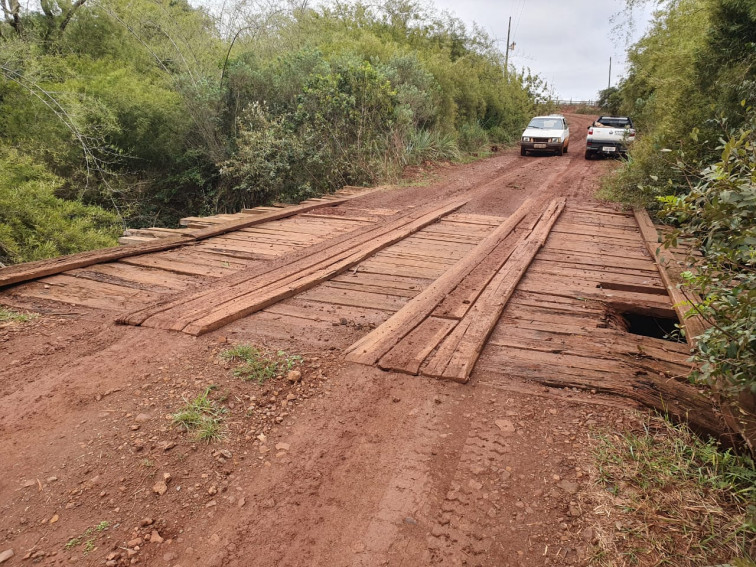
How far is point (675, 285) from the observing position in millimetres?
4387

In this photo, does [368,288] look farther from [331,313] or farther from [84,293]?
[84,293]

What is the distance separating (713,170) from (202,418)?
320 cm

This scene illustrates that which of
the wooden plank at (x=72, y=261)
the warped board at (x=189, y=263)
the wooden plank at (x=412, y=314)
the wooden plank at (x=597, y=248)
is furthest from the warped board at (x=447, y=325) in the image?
the wooden plank at (x=72, y=261)

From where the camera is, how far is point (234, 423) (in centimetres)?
270

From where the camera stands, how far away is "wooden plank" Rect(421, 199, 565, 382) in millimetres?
3180

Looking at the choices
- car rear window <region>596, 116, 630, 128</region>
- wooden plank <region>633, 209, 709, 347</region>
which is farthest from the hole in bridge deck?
car rear window <region>596, 116, 630, 128</region>

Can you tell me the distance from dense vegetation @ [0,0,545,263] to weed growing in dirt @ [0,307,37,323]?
4777mm

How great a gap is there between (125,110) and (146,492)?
10.9 m

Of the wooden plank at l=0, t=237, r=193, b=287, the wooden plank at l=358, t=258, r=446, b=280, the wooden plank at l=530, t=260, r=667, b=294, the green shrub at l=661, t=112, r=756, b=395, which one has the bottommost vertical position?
the wooden plank at l=530, t=260, r=667, b=294

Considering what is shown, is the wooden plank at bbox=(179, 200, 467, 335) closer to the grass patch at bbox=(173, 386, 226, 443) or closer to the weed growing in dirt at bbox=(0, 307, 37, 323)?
the grass patch at bbox=(173, 386, 226, 443)

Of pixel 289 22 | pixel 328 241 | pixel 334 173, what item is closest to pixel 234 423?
pixel 328 241

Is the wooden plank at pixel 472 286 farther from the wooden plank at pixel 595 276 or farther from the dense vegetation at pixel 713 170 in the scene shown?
the dense vegetation at pixel 713 170

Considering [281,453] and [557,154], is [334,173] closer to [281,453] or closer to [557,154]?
[281,453]

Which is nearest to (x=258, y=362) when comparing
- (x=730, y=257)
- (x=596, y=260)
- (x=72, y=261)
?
(x=730, y=257)
